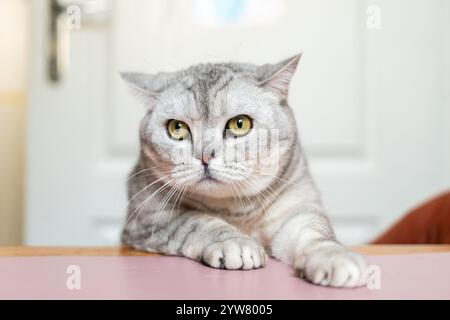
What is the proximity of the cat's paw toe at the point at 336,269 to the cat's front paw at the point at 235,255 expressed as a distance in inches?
3.1

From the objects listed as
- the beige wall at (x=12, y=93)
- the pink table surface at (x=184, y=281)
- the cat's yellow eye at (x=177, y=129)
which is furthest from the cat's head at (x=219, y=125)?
the beige wall at (x=12, y=93)

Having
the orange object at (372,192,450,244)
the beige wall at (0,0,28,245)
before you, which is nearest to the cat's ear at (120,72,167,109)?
the orange object at (372,192,450,244)

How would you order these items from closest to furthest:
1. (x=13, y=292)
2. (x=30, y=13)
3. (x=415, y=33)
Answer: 1. (x=13, y=292)
2. (x=415, y=33)
3. (x=30, y=13)

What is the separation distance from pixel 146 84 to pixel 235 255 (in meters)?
0.28

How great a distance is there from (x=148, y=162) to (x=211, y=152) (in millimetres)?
161

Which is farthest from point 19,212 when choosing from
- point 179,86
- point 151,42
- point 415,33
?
point 415,33

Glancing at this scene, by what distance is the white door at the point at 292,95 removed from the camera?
875 millimetres

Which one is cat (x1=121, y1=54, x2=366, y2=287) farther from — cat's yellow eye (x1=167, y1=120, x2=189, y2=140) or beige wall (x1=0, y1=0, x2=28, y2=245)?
beige wall (x1=0, y1=0, x2=28, y2=245)

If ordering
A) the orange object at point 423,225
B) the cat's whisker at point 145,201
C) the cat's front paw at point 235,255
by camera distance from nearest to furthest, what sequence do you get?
the cat's front paw at point 235,255
the cat's whisker at point 145,201
the orange object at point 423,225

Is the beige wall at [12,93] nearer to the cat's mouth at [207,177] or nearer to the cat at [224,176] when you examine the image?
the cat at [224,176]

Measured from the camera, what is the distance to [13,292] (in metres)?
0.52

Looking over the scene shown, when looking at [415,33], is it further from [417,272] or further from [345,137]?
[417,272]

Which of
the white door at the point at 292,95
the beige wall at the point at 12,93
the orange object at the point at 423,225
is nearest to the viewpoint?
the white door at the point at 292,95

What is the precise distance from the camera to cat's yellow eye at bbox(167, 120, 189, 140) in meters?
0.68
